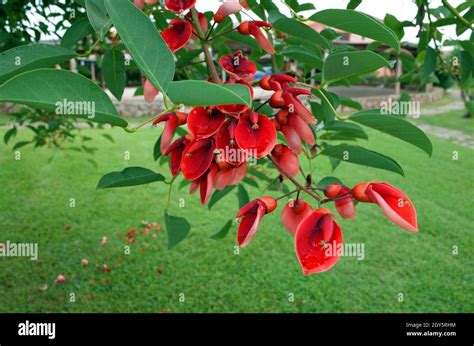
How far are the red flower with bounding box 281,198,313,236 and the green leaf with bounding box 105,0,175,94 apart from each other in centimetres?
19

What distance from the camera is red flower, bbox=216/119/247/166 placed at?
39cm

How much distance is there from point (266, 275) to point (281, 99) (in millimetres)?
1840

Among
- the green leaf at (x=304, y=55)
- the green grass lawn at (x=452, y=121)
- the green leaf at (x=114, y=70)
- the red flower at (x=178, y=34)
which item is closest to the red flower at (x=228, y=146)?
the red flower at (x=178, y=34)

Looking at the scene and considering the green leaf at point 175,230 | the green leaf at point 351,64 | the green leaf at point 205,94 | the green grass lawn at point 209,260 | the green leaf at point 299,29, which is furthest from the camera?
the green grass lawn at point 209,260

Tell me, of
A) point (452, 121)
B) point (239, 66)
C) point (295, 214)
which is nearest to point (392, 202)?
point (295, 214)

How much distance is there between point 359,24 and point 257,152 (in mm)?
188

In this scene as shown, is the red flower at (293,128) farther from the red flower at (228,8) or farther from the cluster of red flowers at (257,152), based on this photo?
the red flower at (228,8)

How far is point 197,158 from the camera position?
421 millimetres

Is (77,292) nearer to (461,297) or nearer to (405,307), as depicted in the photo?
(405,307)

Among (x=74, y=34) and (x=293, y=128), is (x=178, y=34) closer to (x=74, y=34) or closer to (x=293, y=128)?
(x=293, y=128)

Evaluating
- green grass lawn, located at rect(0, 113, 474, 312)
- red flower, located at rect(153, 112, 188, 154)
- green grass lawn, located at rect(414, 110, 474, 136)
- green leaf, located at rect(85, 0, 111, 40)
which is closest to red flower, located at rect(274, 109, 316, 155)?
red flower, located at rect(153, 112, 188, 154)

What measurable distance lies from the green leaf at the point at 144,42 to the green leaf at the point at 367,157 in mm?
237

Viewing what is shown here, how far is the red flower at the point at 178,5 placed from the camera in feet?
1.43

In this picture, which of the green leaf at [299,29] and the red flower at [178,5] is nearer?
the red flower at [178,5]
